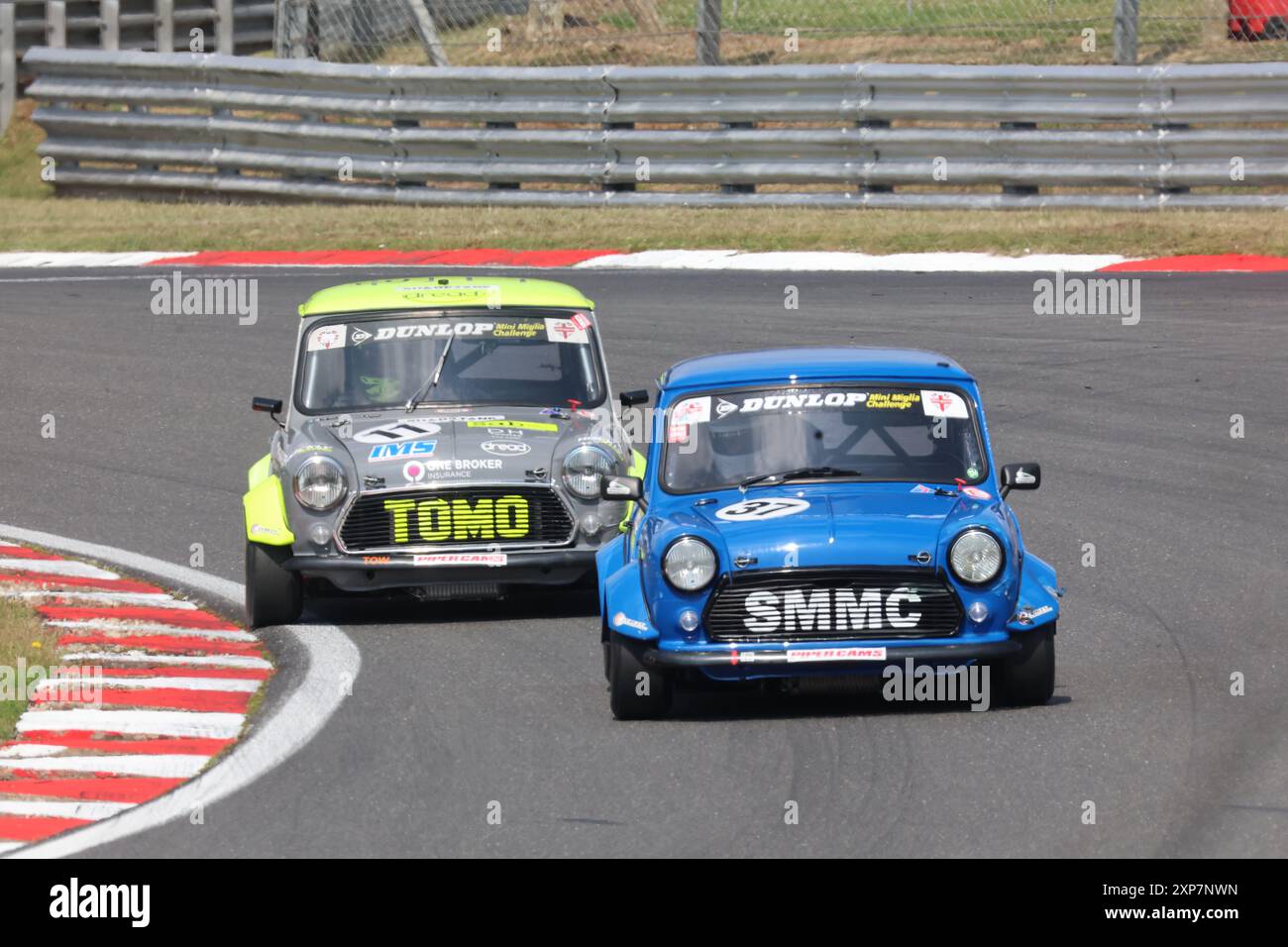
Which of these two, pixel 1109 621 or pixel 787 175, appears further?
pixel 787 175

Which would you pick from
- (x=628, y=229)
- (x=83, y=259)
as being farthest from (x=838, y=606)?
(x=83, y=259)

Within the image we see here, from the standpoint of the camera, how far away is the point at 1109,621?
9.46 m

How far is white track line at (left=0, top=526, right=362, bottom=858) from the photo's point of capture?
22.4 ft

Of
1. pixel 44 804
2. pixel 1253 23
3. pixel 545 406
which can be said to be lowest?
pixel 44 804

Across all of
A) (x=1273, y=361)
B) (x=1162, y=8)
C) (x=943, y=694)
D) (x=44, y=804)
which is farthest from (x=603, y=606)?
(x=1162, y=8)

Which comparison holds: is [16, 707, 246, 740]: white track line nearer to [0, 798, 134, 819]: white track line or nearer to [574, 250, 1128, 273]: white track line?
[0, 798, 134, 819]: white track line

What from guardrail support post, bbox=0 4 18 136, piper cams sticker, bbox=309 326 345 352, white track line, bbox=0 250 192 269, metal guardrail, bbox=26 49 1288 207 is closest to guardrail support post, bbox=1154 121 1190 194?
metal guardrail, bbox=26 49 1288 207

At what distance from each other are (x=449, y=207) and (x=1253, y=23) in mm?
8388

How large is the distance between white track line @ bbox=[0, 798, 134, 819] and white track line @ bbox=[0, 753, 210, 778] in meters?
0.37

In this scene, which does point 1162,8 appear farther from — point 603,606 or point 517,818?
point 517,818

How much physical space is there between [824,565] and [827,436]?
904 mm

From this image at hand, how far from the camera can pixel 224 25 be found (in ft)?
96.6

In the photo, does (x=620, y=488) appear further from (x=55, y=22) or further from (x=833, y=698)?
(x=55, y=22)

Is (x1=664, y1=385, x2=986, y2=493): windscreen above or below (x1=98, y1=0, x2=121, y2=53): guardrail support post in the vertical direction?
below
